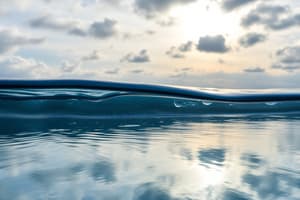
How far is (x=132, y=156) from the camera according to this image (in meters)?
1.80

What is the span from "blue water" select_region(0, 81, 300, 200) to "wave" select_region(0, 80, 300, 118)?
0.05 feet

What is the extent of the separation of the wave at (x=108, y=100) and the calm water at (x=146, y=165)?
141 centimetres

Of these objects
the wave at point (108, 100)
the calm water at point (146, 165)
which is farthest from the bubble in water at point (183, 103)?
the calm water at point (146, 165)

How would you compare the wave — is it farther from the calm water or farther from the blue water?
the calm water

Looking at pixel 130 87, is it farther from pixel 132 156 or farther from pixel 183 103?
pixel 132 156

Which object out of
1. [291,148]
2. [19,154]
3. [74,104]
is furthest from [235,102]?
[19,154]

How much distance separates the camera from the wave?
4180 mm

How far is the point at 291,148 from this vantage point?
6.98 feet

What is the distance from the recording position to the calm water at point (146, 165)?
120 centimetres

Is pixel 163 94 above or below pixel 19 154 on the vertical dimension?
above

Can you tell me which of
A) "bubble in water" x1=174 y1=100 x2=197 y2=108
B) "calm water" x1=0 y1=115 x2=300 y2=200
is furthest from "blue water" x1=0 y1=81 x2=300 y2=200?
"bubble in water" x1=174 y1=100 x2=197 y2=108

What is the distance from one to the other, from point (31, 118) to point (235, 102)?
297 centimetres

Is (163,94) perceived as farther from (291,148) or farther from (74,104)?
(291,148)

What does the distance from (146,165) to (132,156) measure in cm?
22
